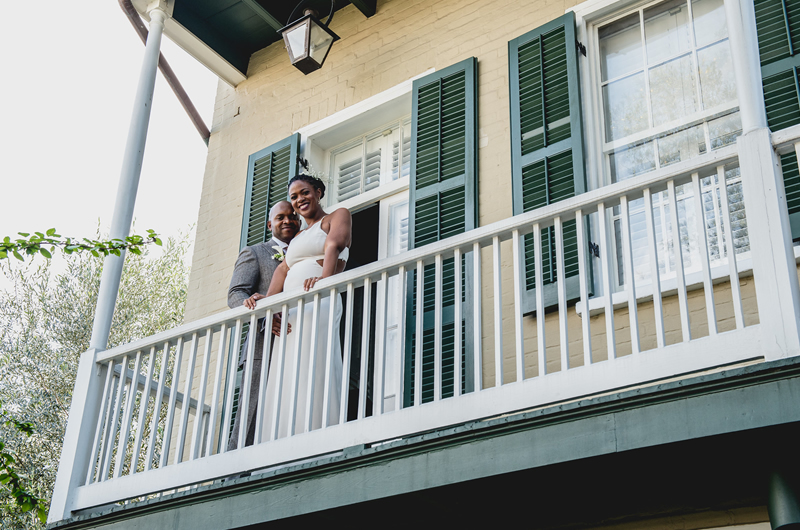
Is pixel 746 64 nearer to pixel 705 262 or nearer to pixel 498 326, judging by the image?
pixel 705 262

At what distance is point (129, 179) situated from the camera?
243 inches

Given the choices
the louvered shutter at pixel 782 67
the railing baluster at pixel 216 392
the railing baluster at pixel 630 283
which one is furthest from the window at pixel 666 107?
the railing baluster at pixel 216 392

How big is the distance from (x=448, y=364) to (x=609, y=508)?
1623 millimetres

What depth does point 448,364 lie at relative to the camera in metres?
5.59

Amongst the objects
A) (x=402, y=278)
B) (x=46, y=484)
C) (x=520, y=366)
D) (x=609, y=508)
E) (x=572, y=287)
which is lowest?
(x=609, y=508)

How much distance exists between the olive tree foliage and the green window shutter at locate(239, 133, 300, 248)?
5612mm

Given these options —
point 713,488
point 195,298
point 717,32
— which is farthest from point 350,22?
point 713,488

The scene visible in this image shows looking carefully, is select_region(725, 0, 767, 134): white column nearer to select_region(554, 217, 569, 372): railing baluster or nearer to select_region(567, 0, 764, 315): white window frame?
select_region(554, 217, 569, 372): railing baluster

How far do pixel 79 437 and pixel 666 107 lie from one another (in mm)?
4021

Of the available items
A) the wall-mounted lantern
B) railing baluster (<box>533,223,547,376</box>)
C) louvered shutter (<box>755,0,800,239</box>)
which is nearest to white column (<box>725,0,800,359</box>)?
railing baluster (<box>533,223,547,376</box>)

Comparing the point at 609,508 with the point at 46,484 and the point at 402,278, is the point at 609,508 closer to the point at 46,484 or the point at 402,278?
the point at 402,278

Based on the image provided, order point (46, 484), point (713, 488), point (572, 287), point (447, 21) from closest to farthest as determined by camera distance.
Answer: point (713, 488), point (572, 287), point (447, 21), point (46, 484)

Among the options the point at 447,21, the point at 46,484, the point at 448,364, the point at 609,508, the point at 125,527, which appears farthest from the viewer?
the point at 46,484

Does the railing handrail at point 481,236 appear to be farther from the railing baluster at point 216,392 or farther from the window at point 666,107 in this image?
the window at point 666,107
